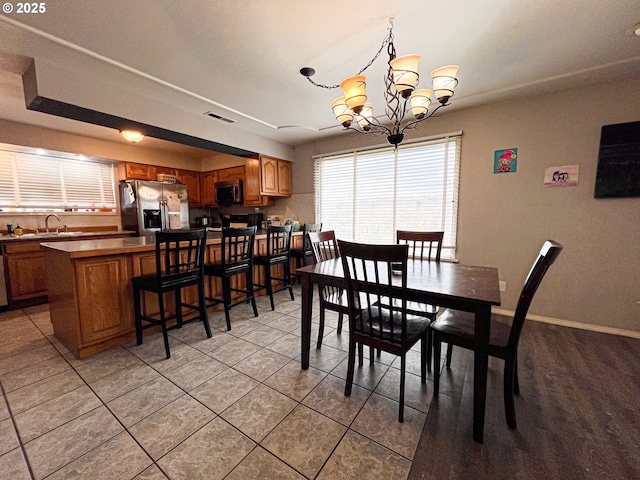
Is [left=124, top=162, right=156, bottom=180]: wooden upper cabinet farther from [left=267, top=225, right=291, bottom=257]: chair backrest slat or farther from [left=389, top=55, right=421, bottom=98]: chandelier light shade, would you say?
[left=389, top=55, right=421, bottom=98]: chandelier light shade

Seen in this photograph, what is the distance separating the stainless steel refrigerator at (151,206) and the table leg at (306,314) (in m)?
3.83

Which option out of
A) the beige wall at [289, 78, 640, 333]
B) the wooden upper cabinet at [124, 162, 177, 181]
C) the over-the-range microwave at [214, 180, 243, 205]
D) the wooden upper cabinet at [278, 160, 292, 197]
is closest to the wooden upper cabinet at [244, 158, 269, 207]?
the over-the-range microwave at [214, 180, 243, 205]

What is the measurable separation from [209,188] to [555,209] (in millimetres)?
5675

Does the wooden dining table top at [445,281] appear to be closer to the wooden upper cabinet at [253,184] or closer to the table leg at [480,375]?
the table leg at [480,375]

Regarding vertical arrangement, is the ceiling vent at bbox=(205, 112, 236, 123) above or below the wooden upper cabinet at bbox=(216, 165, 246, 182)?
above

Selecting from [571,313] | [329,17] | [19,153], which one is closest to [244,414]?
[329,17]

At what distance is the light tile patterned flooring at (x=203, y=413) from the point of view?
118 centimetres

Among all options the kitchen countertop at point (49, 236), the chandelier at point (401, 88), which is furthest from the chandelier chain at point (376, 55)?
the kitchen countertop at point (49, 236)

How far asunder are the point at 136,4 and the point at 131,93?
136 cm

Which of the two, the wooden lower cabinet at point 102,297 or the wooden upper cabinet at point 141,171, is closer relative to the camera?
the wooden lower cabinet at point 102,297

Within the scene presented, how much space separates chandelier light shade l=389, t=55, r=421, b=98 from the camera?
1461 mm

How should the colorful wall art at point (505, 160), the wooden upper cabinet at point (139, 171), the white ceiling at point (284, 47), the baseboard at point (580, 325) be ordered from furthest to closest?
the wooden upper cabinet at point (139, 171) → the colorful wall art at point (505, 160) → the baseboard at point (580, 325) → the white ceiling at point (284, 47)

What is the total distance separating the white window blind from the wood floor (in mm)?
5631

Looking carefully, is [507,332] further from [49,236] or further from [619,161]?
[49,236]
